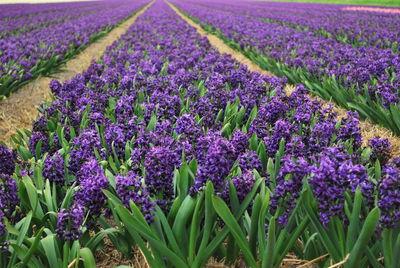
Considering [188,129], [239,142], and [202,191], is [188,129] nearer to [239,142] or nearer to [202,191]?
[239,142]

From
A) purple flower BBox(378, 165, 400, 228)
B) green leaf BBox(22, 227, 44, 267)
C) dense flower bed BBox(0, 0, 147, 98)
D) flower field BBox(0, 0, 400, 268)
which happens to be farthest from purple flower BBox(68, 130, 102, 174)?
dense flower bed BBox(0, 0, 147, 98)

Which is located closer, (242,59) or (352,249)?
(352,249)

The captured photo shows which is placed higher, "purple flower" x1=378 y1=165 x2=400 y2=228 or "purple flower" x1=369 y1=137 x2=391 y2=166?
"purple flower" x1=378 y1=165 x2=400 y2=228

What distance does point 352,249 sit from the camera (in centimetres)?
237

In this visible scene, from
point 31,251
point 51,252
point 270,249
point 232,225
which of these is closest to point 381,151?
point 270,249

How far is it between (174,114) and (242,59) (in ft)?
30.8

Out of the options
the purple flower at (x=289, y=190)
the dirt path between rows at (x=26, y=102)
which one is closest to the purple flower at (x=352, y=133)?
the purple flower at (x=289, y=190)

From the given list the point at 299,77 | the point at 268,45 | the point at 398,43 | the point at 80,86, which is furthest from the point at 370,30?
the point at 80,86

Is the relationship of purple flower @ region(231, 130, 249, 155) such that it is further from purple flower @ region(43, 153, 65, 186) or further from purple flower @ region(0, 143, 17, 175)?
purple flower @ region(0, 143, 17, 175)

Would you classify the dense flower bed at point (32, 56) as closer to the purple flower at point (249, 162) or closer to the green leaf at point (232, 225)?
the purple flower at point (249, 162)

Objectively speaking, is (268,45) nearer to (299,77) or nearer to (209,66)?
(299,77)

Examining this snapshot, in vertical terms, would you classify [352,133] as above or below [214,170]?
below

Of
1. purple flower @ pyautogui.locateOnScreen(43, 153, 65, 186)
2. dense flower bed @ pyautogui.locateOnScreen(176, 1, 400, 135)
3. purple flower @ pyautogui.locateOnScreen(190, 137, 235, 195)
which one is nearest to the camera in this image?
purple flower @ pyautogui.locateOnScreen(190, 137, 235, 195)

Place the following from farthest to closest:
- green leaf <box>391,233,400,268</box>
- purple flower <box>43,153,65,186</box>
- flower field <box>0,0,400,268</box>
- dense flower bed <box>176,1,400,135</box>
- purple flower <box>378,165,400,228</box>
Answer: dense flower bed <box>176,1,400,135</box> < purple flower <box>43,153,65,186</box> < flower field <box>0,0,400,268</box> < green leaf <box>391,233,400,268</box> < purple flower <box>378,165,400,228</box>
